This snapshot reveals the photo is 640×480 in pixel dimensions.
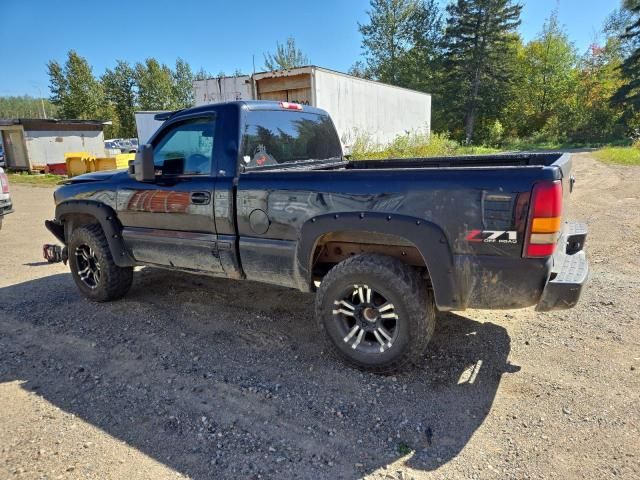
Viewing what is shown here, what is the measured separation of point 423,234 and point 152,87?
5645 centimetres

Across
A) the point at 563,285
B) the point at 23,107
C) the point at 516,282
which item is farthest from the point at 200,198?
the point at 23,107

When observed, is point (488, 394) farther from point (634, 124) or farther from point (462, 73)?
point (462, 73)

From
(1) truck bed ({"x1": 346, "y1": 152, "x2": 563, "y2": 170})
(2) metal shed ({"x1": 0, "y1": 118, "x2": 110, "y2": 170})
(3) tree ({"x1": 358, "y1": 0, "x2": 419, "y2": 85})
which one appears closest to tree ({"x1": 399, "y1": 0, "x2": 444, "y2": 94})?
(3) tree ({"x1": 358, "y1": 0, "x2": 419, "y2": 85})

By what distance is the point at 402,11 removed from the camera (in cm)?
4309

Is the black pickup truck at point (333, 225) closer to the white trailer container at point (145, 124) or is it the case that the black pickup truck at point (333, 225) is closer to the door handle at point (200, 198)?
the door handle at point (200, 198)

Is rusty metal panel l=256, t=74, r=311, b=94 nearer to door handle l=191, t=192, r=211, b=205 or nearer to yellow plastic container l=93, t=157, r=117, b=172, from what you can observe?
yellow plastic container l=93, t=157, r=117, b=172

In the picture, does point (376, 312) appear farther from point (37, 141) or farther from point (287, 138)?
point (37, 141)

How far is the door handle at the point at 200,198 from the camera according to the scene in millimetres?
3607

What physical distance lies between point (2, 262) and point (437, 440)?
6.89 meters

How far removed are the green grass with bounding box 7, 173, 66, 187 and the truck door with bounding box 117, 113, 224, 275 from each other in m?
15.9

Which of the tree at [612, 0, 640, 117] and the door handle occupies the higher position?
the tree at [612, 0, 640, 117]

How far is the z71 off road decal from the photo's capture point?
8.16 ft

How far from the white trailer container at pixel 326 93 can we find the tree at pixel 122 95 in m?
43.5

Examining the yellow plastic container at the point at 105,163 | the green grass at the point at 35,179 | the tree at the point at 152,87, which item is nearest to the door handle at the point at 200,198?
the yellow plastic container at the point at 105,163
